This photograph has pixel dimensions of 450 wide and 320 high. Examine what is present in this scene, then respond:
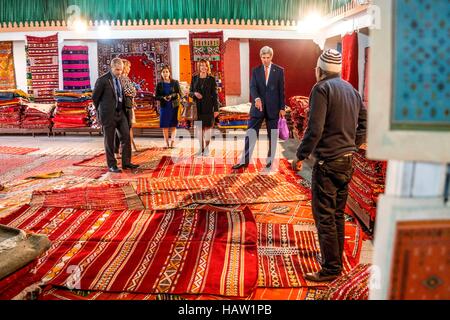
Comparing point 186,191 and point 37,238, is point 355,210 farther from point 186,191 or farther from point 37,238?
point 37,238

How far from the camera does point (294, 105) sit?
688 cm

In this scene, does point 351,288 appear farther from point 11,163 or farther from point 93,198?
point 11,163

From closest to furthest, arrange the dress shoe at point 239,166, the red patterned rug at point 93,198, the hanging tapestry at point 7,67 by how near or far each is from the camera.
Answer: the red patterned rug at point 93,198 → the dress shoe at point 239,166 → the hanging tapestry at point 7,67

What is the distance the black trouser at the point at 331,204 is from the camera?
7.89 ft

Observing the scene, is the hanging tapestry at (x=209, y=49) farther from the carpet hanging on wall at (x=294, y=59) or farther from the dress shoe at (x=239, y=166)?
the dress shoe at (x=239, y=166)

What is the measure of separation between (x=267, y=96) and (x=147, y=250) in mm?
2859

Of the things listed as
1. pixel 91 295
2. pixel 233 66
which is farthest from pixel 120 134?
pixel 233 66

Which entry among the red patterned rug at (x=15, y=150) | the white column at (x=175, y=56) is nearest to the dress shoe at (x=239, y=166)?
the red patterned rug at (x=15, y=150)

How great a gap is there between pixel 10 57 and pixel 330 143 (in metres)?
8.58

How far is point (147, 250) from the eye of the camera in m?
2.91

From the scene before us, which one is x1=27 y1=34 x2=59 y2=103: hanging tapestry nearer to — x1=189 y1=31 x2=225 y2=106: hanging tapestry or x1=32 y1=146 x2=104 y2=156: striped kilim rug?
x1=32 y1=146 x2=104 y2=156: striped kilim rug

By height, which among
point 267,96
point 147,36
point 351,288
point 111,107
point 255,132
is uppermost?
point 147,36

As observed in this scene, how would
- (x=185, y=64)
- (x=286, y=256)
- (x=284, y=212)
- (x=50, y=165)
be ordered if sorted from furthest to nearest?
(x=185, y=64), (x=50, y=165), (x=284, y=212), (x=286, y=256)

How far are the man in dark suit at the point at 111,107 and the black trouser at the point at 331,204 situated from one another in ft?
10.8
